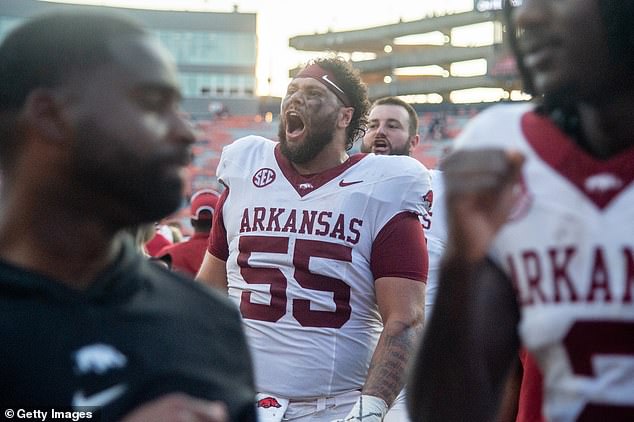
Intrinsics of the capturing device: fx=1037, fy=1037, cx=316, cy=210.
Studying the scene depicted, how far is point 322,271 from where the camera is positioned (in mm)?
3953

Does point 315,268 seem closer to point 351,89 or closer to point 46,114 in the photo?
point 351,89

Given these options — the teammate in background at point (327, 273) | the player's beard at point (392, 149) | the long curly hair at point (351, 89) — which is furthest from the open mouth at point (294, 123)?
the player's beard at point (392, 149)

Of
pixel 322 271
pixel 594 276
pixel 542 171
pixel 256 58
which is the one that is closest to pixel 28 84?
pixel 542 171

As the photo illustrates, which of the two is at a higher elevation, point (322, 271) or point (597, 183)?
point (597, 183)

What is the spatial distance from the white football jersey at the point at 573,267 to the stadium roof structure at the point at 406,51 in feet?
119

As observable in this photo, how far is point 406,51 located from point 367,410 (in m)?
46.6

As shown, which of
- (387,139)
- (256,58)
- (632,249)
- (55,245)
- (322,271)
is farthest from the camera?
(256,58)

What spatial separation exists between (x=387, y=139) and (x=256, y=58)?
148 feet

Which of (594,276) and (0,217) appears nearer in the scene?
(594,276)

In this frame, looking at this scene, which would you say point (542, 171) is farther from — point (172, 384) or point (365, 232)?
point (365, 232)

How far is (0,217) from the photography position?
1791 millimetres

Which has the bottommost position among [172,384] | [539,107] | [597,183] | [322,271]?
[322,271]

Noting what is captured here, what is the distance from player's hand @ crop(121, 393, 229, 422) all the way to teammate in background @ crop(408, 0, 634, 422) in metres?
0.38

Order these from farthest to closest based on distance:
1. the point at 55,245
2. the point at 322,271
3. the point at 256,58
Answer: the point at 256,58 < the point at 322,271 < the point at 55,245
